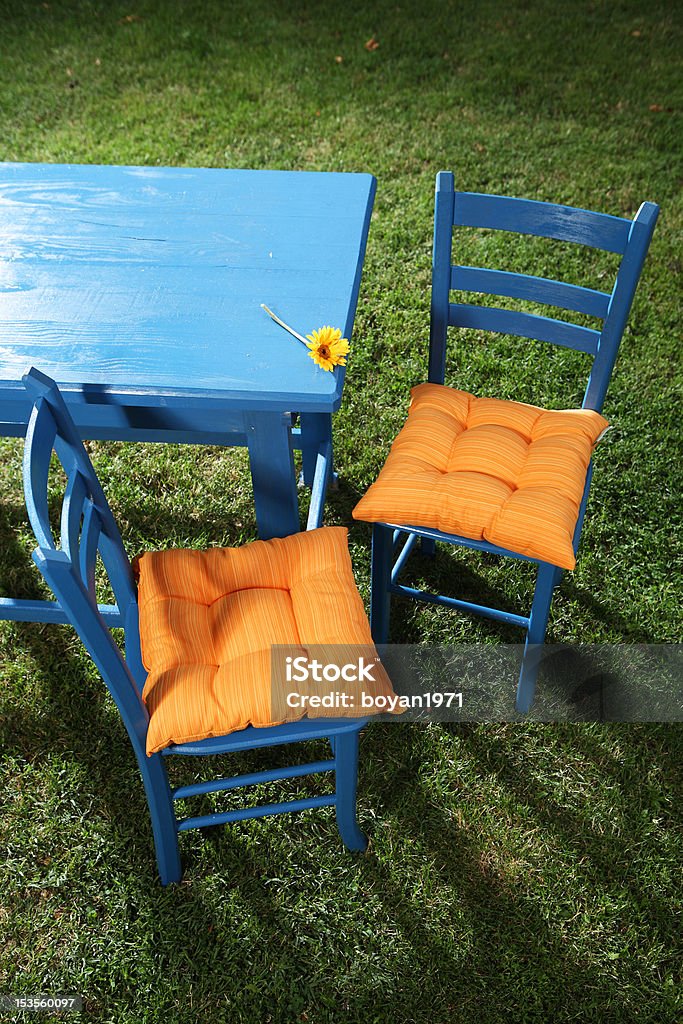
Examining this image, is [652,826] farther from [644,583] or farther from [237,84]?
[237,84]

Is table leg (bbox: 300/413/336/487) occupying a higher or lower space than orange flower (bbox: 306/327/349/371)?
lower

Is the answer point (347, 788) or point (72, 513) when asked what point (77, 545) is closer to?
point (72, 513)

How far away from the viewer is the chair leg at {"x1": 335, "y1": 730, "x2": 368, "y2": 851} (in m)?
1.62

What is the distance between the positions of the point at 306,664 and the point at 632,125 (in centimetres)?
367

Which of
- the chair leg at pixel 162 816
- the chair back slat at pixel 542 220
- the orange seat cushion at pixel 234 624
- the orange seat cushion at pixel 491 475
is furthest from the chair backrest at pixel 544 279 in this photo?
the chair leg at pixel 162 816

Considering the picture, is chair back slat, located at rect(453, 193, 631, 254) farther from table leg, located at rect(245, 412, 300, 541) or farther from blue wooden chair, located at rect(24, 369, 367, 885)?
blue wooden chair, located at rect(24, 369, 367, 885)

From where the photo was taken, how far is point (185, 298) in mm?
1754

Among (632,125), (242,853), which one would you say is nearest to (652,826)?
(242,853)

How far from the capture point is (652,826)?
1933 millimetres

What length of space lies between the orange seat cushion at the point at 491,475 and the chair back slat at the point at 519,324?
17 cm

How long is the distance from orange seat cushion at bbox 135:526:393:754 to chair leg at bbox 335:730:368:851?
0.17 m

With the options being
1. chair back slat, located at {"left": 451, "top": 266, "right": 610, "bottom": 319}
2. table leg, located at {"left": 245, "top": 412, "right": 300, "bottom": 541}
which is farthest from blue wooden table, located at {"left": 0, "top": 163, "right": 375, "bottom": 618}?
chair back slat, located at {"left": 451, "top": 266, "right": 610, "bottom": 319}

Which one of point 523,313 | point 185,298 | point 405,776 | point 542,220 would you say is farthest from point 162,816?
point 542,220

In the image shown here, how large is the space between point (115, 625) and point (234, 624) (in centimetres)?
49
